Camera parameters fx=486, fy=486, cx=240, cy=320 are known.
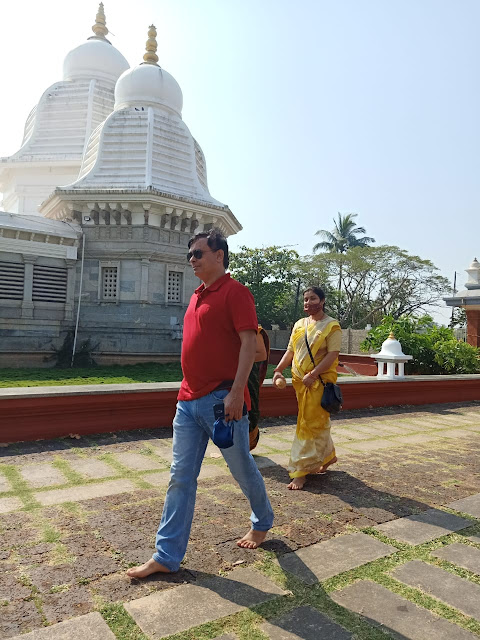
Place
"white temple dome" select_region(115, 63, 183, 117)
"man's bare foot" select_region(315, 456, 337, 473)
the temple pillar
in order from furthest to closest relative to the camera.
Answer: "white temple dome" select_region(115, 63, 183, 117), the temple pillar, "man's bare foot" select_region(315, 456, 337, 473)

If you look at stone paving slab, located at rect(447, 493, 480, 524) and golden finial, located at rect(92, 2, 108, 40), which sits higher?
golden finial, located at rect(92, 2, 108, 40)

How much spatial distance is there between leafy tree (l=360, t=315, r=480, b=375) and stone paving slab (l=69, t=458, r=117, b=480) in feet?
29.6

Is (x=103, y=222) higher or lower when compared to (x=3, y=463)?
higher

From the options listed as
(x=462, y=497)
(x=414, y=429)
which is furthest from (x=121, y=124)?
(x=462, y=497)

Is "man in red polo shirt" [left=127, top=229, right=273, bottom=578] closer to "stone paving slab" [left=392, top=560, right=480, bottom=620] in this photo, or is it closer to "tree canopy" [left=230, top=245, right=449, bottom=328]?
"stone paving slab" [left=392, top=560, right=480, bottom=620]

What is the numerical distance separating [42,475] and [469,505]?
3210 mm

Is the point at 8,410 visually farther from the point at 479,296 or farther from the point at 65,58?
the point at 65,58

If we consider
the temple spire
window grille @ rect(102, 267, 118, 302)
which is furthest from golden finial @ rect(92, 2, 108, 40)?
window grille @ rect(102, 267, 118, 302)

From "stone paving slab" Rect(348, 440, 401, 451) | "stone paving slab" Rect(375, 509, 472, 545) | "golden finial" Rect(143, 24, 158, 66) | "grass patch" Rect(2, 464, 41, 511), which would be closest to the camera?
"stone paving slab" Rect(375, 509, 472, 545)

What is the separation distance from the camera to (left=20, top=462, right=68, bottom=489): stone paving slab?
3.63 meters

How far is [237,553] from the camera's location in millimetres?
2592

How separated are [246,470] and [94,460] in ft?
7.49

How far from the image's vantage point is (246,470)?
2.50 m

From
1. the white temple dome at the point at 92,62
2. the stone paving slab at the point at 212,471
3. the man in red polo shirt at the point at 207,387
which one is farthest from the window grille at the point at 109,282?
the white temple dome at the point at 92,62
